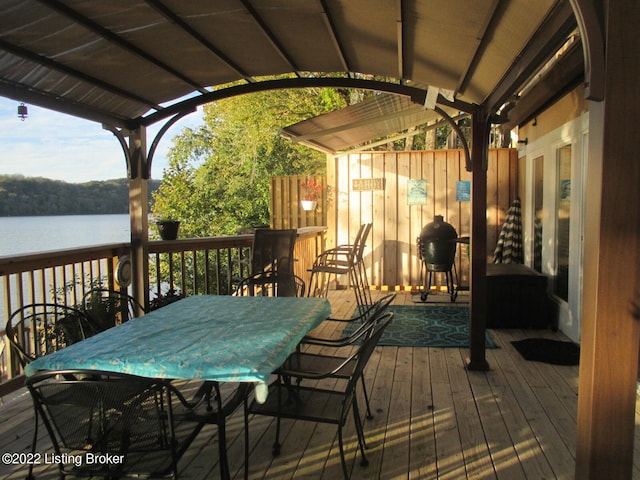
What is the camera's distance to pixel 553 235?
4.81 m

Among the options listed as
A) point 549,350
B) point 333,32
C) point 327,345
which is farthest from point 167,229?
point 549,350

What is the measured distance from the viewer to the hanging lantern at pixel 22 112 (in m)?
2.89

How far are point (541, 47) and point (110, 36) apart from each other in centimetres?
221

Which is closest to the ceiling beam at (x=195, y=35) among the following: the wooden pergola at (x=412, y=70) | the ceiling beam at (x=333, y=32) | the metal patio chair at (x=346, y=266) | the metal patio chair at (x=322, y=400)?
the wooden pergola at (x=412, y=70)

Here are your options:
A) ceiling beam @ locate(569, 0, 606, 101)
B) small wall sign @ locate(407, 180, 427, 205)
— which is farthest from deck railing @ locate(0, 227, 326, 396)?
ceiling beam @ locate(569, 0, 606, 101)

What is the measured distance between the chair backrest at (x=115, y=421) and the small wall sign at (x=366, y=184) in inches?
222

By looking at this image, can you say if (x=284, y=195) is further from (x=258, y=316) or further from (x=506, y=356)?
(x=258, y=316)

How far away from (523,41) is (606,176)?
1069 mm

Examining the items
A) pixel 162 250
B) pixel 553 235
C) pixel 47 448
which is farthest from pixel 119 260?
pixel 553 235

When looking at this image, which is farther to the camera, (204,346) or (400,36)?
(400,36)

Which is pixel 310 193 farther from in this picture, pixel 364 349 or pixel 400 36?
pixel 364 349

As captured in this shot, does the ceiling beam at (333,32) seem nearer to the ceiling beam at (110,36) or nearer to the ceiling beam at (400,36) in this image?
the ceiling beam at (400,36)

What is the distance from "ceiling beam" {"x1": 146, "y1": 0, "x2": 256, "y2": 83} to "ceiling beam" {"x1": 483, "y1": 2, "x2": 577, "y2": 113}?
174 cm

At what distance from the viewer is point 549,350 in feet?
13.0
